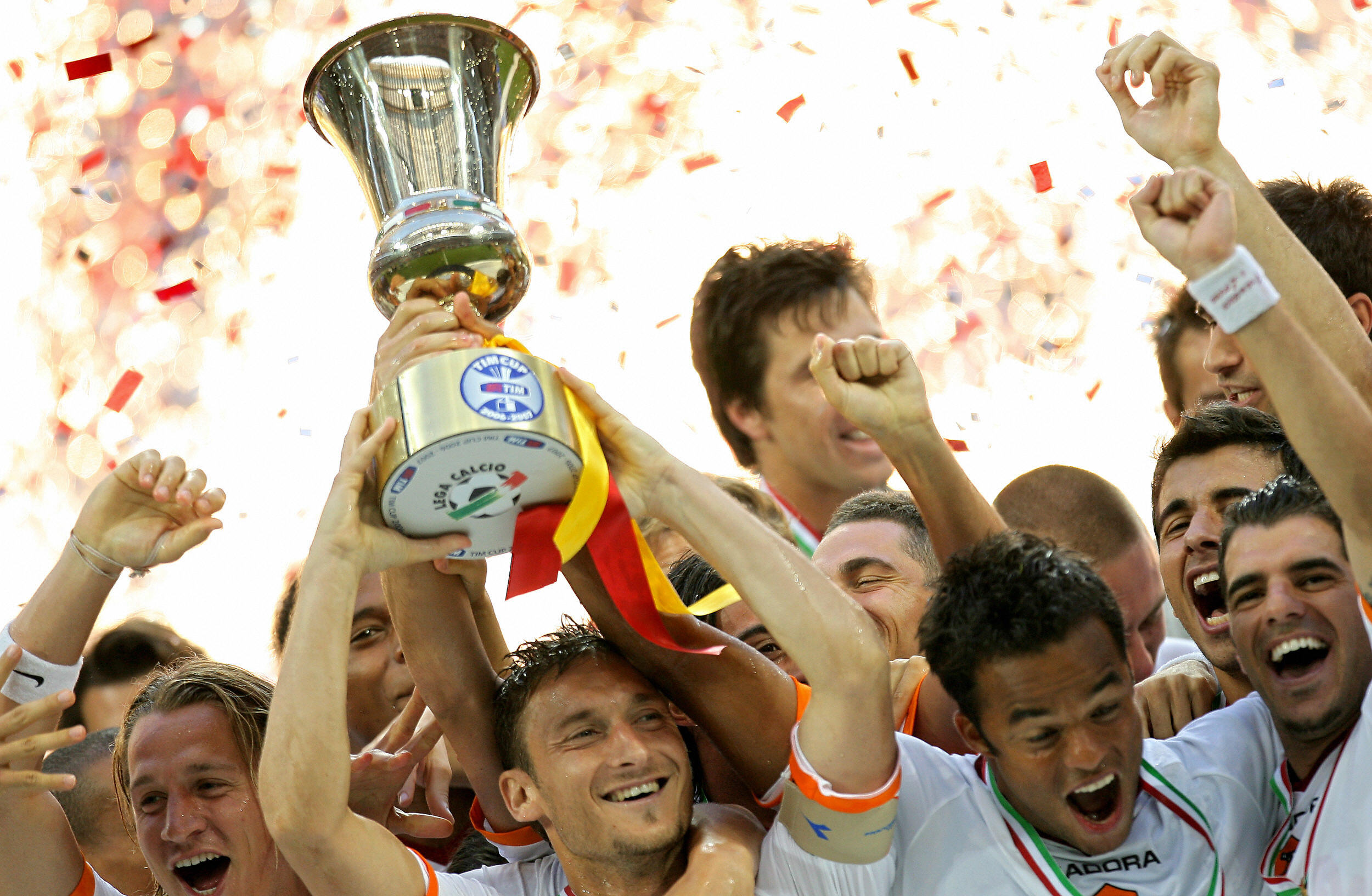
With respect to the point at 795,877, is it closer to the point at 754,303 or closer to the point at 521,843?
the point at 521,843

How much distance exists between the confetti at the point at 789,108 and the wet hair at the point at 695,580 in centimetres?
204

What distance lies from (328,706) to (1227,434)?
1.98 metres

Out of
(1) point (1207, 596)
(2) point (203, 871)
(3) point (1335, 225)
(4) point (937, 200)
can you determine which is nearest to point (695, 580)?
(1) point (1207, 596)

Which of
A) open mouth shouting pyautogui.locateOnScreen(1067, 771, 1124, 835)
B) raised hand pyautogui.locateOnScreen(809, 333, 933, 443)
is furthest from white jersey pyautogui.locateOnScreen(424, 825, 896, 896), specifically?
raised hand pyautogui.locateOnScreen(809, 333, 933, 443)

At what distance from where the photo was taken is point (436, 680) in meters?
2.84

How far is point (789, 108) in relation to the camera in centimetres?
491

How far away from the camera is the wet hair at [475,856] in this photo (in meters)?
3.21

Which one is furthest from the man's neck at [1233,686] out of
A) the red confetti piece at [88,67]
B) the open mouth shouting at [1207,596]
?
the red confetti piece at [88,67]

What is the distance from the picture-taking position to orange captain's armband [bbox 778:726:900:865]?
245 centimetres

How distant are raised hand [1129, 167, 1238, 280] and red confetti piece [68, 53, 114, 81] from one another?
3.15 metres

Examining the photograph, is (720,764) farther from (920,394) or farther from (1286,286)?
(1286,286)

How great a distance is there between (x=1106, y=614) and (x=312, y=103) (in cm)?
179

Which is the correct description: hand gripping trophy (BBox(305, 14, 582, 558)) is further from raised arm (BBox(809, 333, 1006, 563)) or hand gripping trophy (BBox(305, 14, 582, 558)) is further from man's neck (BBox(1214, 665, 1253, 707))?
man's neck (BBox(1214, 665, 1253, 707))

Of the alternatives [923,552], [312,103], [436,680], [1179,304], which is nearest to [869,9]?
[1179,304]
